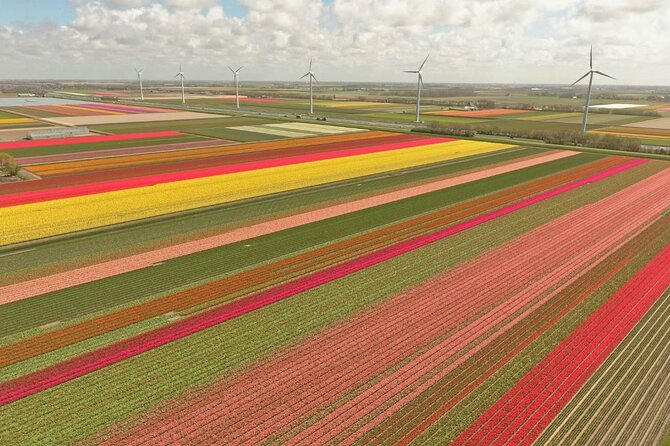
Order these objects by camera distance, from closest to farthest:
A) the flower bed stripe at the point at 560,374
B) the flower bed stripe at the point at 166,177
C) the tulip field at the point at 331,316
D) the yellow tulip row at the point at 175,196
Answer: the flower bed stripe at the point at 560,374 → the tulip field at the point at 331,316 → the yellow tulip row at the point at 175,196 → the flower bed stripe at the point at 166,177

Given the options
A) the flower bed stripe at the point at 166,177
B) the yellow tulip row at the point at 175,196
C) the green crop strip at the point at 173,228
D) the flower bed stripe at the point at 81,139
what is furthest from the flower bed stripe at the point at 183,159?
the green crop strip at the point at 173,228

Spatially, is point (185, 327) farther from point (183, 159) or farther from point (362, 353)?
point (183, 159)

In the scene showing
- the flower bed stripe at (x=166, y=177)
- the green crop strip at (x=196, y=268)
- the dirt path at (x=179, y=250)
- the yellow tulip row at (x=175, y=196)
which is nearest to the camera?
the green crop strip at (x=196, y=268)

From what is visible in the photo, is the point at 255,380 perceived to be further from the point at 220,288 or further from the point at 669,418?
the point at 669,418

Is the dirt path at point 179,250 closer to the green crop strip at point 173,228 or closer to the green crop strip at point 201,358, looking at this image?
the green crop strip at point 173,228

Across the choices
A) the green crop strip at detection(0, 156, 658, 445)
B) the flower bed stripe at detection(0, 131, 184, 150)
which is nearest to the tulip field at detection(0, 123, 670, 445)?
the green crop strip at detection(0, 156, 658, 445)

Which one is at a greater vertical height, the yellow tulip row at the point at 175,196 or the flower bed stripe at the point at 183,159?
the flower bed stripe at the point at 183,159

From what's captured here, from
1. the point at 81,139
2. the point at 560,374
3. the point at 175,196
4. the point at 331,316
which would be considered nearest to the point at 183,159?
the point at 175,196
